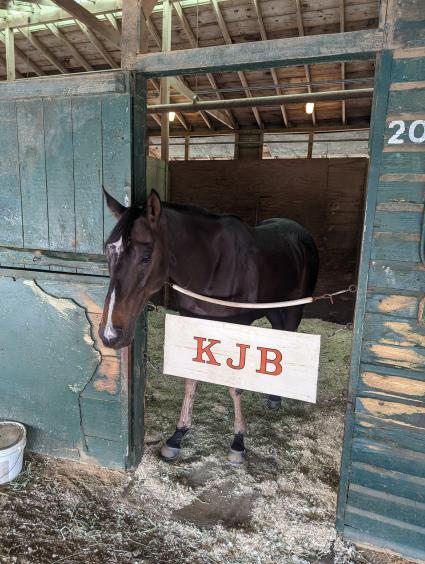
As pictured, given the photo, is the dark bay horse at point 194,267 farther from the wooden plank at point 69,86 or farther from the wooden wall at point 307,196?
the wooden wall at point 307,196

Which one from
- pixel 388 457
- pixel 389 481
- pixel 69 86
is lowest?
pixel 389 481

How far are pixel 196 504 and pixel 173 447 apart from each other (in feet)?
1.45

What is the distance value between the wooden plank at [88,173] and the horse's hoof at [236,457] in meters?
1.53

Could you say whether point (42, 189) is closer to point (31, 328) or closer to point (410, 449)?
point (31, 328)

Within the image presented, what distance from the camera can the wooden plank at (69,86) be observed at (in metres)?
1.85

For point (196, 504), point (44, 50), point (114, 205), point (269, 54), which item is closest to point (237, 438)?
point (196, 504)

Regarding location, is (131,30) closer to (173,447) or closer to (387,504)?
(173,447)

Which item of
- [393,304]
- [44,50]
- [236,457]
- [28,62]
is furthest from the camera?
[28,62]

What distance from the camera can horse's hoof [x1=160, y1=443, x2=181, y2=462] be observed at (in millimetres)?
2387

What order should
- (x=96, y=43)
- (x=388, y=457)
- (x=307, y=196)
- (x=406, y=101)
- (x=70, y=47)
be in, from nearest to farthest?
(x=406, y=101) → (x=388, y=457) → (x=307, y=196) → (x=96, y=43) → (x=70, y=47)

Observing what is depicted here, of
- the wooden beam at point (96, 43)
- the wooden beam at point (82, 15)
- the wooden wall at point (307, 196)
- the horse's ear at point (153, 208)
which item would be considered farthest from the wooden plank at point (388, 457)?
the wooden beam at point (96, 43)

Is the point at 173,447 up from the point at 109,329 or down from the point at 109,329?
down

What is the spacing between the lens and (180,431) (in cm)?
247

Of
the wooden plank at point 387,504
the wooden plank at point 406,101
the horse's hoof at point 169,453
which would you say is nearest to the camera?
the wooden plank at point 406,101
